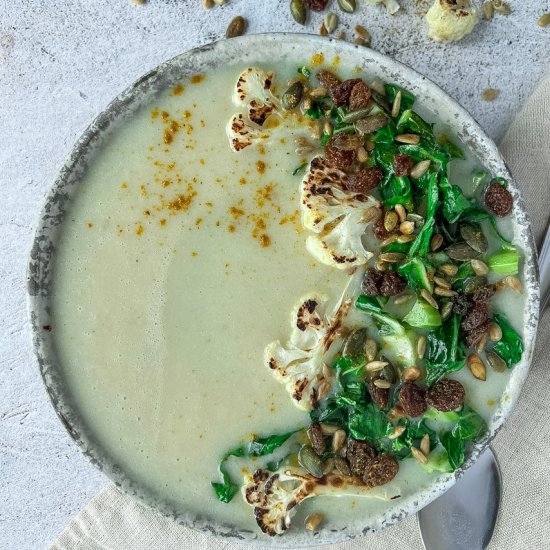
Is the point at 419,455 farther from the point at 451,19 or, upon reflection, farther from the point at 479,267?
the point at 451,19

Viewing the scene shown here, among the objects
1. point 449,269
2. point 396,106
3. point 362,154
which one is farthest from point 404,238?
point 396,106

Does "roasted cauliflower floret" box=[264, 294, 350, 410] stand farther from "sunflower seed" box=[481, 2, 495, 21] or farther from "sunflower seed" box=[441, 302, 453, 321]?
"sunflower seed" box=[481, 2, 495, 21]

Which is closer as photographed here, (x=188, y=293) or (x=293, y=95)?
(x=293, y=95)

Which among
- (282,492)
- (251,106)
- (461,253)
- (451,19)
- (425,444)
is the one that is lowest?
(282,492)

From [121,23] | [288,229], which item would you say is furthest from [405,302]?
[121,23]

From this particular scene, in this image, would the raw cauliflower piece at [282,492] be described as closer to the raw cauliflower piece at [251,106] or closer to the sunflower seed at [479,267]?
the sunflower seed at [479,267]

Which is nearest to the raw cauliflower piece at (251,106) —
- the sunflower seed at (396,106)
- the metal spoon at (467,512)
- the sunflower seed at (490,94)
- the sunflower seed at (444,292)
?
the sunflower seed at (396,106)
